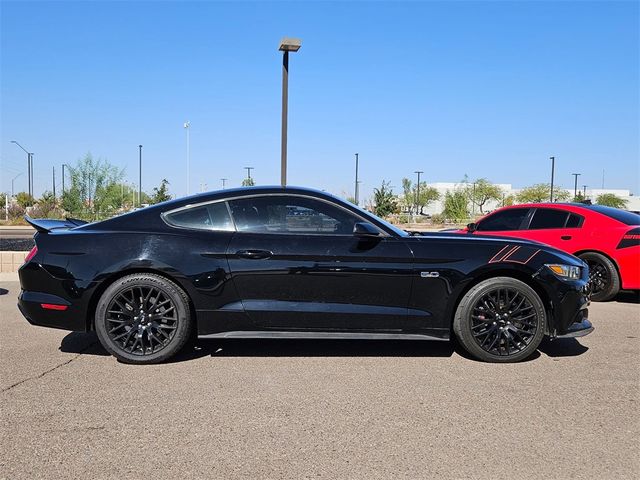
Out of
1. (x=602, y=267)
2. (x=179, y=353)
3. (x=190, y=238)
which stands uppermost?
(x=190, y=238)

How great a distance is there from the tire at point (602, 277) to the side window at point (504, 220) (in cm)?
117

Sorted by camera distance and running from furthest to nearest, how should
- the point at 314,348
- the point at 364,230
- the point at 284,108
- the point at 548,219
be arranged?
the point at 284,108 → the point at 548,219 → the point at 314,348 → the point at 364,230

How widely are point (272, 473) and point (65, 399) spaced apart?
5.93ft

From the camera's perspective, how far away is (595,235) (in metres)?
7.86

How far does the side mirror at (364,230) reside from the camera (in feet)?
15.0

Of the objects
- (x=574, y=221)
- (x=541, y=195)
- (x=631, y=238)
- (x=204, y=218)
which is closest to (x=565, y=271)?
(x=204, y=218)

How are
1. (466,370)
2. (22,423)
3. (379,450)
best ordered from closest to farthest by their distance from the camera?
(379,450)
(22,423)
(466,370)

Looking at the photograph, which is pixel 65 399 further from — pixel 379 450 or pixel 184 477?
pixel 379 450

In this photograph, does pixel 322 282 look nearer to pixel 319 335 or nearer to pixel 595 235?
pixel 319 335

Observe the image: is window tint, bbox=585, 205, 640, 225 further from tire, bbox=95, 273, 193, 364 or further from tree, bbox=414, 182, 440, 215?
tree, bbox=414, 182, 440, 215

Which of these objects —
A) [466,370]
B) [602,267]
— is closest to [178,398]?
[466,370]

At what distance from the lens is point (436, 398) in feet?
12.6

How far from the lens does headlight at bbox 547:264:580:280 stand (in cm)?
475

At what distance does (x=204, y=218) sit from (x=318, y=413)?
6.69 ft
